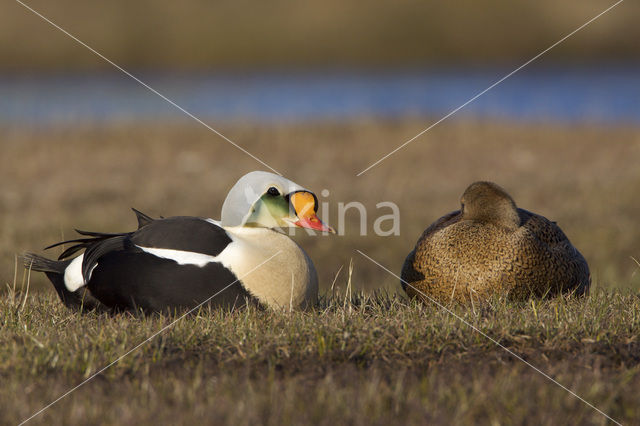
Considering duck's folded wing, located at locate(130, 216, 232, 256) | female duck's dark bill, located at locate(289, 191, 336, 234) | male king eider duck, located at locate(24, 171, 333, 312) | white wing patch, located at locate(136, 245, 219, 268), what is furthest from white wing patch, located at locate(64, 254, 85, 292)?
female duck's dark bill, located at locate(289, 191, 336, 234)

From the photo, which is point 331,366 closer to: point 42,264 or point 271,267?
point 271,267

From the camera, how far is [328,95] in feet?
91.9

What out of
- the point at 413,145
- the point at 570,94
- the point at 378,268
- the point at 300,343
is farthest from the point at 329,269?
the point at 570,94

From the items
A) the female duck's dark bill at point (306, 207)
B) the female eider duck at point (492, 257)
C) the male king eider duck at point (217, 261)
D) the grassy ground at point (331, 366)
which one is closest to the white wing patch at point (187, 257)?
the male king eider duck at point (217, 261)

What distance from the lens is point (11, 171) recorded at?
12492mm

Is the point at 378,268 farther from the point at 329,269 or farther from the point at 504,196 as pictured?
the point at 504,196

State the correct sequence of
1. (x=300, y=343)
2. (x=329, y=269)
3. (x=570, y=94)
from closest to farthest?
1. (x=300, y=343)
2. (x=329, y=269)
3. (x=570, y=94)

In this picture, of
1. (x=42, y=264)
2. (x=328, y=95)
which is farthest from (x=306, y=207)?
(x=328, y=95)

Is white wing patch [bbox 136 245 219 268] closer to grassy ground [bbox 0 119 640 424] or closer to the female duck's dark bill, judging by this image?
grassy ground [bbox 0 119 640 424]

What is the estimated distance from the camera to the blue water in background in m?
16.5

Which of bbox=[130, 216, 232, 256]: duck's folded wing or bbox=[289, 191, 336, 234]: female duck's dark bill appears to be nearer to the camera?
bbox=[130, 216, 232, 256]: duck's folded wing

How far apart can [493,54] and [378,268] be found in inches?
893

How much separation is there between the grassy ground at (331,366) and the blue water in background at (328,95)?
11.8 meters

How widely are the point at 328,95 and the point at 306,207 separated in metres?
23.6
